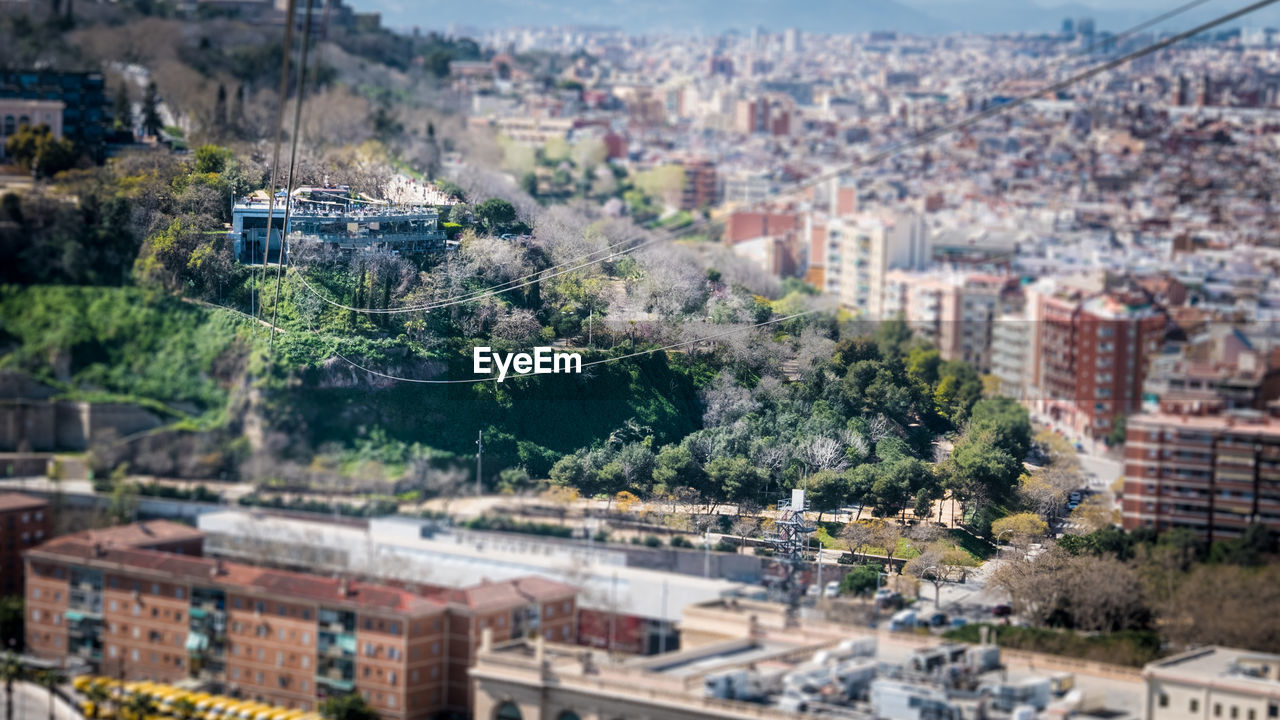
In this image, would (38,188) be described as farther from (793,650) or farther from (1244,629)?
(1244,629)

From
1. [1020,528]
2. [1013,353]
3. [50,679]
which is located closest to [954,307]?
[1013,353]

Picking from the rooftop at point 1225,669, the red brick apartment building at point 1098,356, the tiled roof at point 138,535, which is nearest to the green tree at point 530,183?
the red brick apartment building at point 1098,356

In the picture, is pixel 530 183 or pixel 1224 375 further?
pixel 530 183

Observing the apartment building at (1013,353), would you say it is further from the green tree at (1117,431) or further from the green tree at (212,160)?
the green tree at (212,160)

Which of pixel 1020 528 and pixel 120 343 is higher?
pixel 120 343

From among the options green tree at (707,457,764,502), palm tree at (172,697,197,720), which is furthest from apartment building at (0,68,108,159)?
palm tree at (172,697,197,720)


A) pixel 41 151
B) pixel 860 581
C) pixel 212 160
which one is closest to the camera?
pixel 860 581

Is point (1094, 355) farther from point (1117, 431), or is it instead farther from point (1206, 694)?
point (1206, 694)
